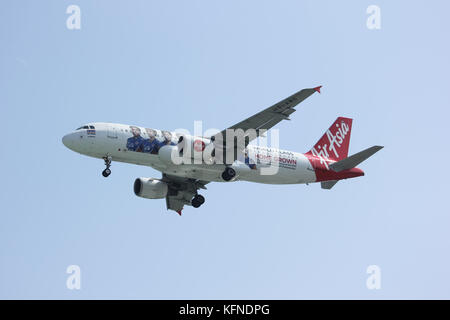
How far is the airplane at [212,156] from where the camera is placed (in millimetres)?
51500

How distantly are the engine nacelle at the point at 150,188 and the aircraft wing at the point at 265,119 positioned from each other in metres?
7.20

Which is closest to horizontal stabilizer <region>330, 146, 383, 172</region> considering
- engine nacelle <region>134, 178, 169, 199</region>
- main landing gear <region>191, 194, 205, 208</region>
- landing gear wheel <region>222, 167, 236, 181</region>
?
landing gear wheel <region>222, 167, 236, 181</region>

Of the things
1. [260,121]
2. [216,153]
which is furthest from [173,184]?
[260,121]

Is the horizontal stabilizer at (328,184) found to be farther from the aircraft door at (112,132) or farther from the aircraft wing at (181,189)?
the aircraft door at (112,132)

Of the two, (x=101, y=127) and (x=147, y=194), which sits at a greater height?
(x=101, y=127)

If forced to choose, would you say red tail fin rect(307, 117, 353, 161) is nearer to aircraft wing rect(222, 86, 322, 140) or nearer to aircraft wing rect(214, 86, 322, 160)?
aircraft wing rect(214, 86, 322, 160)

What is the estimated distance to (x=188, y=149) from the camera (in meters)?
52.4

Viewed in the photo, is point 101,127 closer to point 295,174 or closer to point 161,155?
point 161,155

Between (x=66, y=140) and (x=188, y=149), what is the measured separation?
7560 mm

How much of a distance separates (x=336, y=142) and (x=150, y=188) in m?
14.2

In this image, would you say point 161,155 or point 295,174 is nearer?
point 161,155

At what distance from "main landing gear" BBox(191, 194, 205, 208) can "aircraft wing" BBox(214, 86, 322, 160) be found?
624cm

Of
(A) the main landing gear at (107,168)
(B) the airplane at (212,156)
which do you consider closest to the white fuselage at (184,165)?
(B) the airplane at (212,156)

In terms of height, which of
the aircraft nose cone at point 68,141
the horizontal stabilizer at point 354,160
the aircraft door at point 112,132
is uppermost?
the aircraft door at point 112,132
